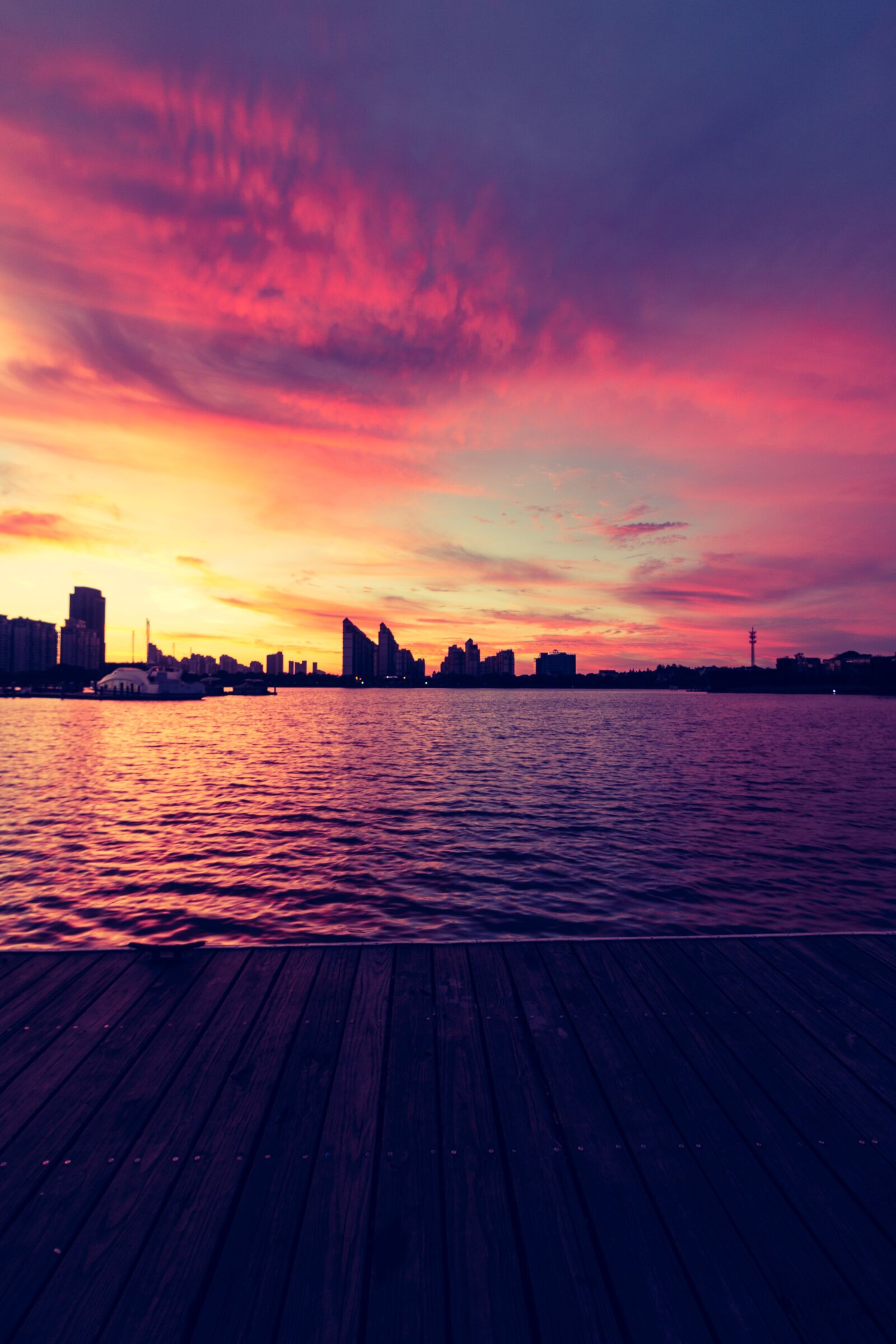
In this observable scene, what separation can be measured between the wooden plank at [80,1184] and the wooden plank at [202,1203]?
166 mm

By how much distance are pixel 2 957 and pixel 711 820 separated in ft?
74.6

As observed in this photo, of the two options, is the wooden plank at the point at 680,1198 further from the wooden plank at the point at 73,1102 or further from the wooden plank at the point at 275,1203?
the wooden plank at the point at 73,1102

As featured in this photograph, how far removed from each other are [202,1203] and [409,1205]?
1.10 metres

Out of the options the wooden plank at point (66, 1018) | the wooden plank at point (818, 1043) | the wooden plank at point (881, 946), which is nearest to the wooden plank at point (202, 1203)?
the wooden plank at point (66, 1018)

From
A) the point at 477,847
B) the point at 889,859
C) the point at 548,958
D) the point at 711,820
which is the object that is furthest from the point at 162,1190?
the point at 711,820

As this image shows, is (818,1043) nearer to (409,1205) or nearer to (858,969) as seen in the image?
(858,969)

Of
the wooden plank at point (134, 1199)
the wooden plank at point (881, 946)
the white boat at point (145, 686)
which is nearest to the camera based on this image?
the wooden plank at point (134, 1199)

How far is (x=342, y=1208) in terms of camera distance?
317 cm

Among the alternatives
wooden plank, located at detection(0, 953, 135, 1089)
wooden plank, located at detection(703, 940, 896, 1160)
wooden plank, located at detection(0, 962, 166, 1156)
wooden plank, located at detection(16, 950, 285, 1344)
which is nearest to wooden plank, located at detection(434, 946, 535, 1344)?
wooden plank, located at detection(16, 950, 285, 1344)

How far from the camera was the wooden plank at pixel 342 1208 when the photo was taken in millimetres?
2631

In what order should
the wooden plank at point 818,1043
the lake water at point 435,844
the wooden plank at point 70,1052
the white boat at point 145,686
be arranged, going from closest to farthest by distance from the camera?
the wooden plank at point 70,1052 < the wooden plank at point 818,1043 < the lake water at point 435,844 < the white boat at point 145,686

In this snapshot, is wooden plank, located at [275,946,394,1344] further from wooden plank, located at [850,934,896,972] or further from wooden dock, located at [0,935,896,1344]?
wooden plank, located at [850,934,896,972]

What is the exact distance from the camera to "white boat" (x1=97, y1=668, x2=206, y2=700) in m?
146

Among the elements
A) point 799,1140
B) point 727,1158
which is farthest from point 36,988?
point 799,1140
